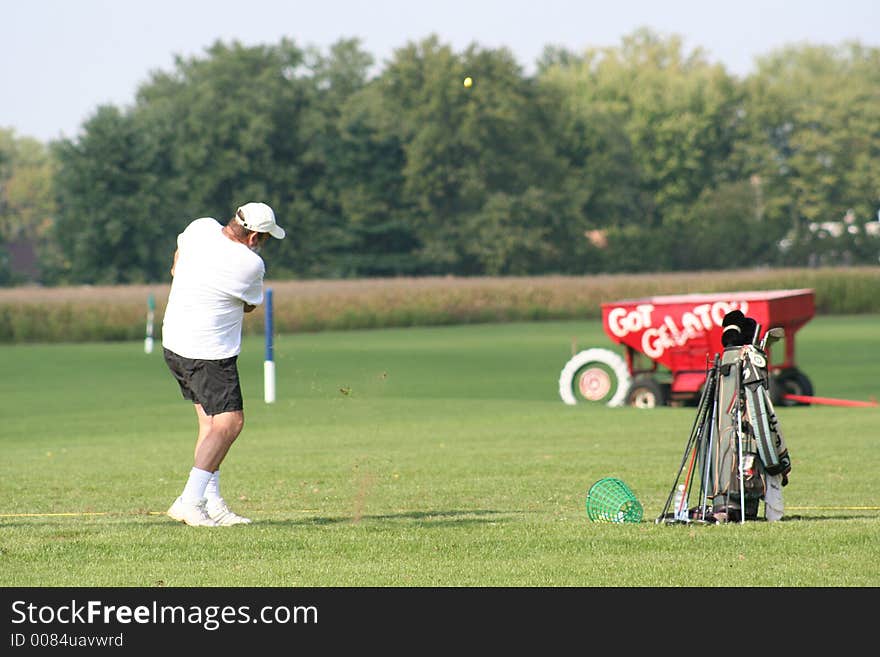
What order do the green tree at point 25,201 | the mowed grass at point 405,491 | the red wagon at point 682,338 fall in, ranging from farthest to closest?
the green tree at point 25,201 < the red wagon at point 682,338 < the mowed grass at point 405,491

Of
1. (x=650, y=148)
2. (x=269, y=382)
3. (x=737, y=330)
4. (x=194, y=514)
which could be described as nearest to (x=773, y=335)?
(x=737, y=330)

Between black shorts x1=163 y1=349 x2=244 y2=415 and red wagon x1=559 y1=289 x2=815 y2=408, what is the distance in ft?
46.4

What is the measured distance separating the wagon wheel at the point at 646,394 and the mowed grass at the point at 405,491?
0.76 meters

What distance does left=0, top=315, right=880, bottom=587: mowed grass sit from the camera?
848cm

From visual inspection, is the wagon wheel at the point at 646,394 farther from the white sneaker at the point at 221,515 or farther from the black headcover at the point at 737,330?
the white sneaker at the point at 221,515

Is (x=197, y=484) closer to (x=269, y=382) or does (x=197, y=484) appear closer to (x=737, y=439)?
(x=737, y=439)

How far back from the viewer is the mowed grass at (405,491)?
8.48 meters

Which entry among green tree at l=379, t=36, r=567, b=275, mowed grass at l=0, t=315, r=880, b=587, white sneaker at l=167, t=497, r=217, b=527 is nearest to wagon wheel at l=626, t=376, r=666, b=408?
mowed grass at l=0, t=315, r=880, b=587

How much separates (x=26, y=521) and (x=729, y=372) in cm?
472

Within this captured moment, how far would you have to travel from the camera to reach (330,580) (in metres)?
8.13

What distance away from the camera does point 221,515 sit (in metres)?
10.3

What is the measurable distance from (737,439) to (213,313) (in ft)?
10.8

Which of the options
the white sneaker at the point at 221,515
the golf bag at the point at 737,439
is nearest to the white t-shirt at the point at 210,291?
the white sneaker at the point at 221,515

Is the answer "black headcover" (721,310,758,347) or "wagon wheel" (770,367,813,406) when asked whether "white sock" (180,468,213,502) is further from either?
"wagon wheel" (770,367,813,406)
